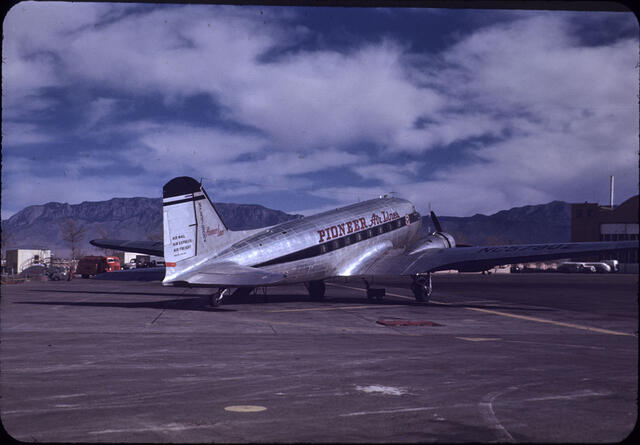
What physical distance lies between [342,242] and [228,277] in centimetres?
997

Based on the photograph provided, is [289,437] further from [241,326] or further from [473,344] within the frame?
[241,326]

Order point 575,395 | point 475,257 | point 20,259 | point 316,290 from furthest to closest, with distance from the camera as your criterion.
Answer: point 20,259 < point 316,290 < point 475,257 < point 575,395

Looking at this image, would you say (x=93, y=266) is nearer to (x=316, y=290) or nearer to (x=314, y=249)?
(x=316, y=290)

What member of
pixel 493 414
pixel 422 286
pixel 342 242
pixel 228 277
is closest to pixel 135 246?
pixel 342 242

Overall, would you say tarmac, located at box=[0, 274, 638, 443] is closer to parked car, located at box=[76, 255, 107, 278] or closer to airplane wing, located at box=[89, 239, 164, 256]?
airplane wing, located at box=[89, 239, 164, 256]

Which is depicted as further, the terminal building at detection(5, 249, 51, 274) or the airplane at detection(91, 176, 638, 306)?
the terminal building at detection(5, 249, 51, 274)

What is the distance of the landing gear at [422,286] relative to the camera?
35375 mm

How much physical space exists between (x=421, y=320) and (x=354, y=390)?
14.6 metres

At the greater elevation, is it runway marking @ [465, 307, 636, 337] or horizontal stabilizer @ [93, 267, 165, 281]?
horizontal stabilizer @ [93, 267, 165, 281]

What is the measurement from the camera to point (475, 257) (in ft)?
107

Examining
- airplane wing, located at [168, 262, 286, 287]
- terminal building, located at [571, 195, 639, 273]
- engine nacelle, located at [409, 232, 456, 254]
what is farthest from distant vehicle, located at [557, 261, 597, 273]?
airplane wing, located at [168, 262, 286, 287]

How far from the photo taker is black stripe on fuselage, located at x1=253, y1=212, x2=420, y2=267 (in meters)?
30.0

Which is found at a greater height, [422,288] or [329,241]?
[329,241]

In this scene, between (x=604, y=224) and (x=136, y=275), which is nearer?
(x=136, y=275)
